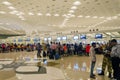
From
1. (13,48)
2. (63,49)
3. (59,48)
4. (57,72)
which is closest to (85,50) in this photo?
(63,49)

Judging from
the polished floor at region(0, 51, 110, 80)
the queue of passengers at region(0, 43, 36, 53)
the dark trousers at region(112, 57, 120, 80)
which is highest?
the queue of passengers at region(0, 43, 36, 53)

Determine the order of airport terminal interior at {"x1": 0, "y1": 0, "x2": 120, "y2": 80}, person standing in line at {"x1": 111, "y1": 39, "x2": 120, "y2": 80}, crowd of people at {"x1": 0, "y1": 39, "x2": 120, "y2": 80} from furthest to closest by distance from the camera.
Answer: airport terminal interior at {"x1": 0, "y1": 0, "x2": 120, "y2": 80} → crowd of people at {"x1": 0, "y1": 39, "x2": 120, "y2": 80} → person standing in line at {"x1": 111, "y1": 39, "x2": 120, "y2": 80}

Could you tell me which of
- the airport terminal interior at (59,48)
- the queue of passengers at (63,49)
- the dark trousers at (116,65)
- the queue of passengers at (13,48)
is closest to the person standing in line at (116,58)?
the dark trousers at (116,65)

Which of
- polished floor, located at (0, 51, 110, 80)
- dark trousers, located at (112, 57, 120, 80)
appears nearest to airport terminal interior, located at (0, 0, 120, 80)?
polished floor, located at (0, 51, 110, 80)

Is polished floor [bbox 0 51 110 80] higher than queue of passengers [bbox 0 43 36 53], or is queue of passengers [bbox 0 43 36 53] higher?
queue of passengers [bbox 0 43 36 53]

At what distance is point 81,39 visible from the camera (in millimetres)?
23781

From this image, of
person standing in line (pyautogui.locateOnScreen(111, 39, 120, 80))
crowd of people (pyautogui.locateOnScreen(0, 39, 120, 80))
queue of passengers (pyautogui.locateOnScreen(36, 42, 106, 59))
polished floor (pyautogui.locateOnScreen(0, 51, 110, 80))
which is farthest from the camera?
queue of passengers (pyautogui.locateOnScreen(36, 42, 106, 59))

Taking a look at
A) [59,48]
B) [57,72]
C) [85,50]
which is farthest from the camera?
[85,50]

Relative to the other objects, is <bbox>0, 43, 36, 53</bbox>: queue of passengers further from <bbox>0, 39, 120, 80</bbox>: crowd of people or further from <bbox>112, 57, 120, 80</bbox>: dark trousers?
<bbox>112, 57, 120, 80</bbox>: dark trousers

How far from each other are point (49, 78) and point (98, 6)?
8.88 metres

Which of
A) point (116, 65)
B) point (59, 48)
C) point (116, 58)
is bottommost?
point (116, 65)

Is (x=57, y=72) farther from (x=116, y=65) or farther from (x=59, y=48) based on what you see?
(x=59, y=48)

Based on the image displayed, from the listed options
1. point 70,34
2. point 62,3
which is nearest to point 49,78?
point 62,3

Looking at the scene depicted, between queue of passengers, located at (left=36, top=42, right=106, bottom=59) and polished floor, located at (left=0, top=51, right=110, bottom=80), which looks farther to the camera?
queue of passengers, located at (left=36, top=42, right=106, bottom=59)
